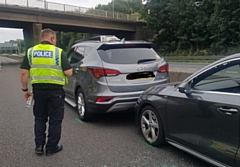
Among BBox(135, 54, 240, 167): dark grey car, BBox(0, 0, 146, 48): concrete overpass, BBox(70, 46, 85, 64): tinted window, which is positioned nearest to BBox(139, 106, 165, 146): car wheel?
BBox(135, 54, 240, 167): dark grey car

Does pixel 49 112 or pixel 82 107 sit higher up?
pixel 49 112

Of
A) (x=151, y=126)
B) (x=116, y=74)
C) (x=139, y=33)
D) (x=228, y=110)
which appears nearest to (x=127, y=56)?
(x=116, y=74)

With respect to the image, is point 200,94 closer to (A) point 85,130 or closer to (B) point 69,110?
(A) point 85,130

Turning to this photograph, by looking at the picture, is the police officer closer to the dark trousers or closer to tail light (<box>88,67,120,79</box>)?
the dark trousers

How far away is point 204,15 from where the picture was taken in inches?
1271

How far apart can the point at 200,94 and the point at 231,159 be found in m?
0.80

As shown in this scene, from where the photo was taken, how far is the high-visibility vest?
3334mm

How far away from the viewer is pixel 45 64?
3.34 m

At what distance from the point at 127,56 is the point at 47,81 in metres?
1.80

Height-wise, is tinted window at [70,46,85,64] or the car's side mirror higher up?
tinted window at [70,46,85,64]

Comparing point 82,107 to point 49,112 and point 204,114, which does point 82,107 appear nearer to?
point 49,112

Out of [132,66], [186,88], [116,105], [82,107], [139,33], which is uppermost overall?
[139,33]

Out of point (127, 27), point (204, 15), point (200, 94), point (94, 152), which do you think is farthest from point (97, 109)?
point (127, 27)

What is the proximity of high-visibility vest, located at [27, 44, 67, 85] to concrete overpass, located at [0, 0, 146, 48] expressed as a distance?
27.2 m
